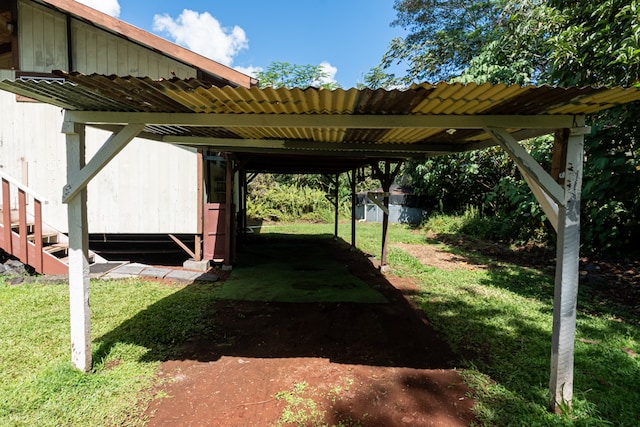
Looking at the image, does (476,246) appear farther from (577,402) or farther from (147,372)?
(147,372)

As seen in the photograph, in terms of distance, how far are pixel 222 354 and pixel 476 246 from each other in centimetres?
835

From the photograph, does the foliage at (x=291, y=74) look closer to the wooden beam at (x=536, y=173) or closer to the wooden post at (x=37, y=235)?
the wooden post at (x=37, y=235)

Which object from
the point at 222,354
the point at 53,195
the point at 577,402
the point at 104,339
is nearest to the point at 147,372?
the point at 222,354

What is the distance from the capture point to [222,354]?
10.8 ft

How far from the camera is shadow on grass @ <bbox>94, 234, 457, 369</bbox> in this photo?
3316 millimetres

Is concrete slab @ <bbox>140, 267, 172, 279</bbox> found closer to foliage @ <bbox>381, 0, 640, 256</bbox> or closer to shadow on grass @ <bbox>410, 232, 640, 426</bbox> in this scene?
shadow on grass @ <bbox>410, 232, 640, 426</bbox>

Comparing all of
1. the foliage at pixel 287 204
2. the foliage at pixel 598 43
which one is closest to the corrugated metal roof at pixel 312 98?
the foliage at pixel 598 43

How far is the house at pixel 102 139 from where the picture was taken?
19.0 feet

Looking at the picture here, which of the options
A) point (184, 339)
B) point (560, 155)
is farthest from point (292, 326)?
point (560, 155)

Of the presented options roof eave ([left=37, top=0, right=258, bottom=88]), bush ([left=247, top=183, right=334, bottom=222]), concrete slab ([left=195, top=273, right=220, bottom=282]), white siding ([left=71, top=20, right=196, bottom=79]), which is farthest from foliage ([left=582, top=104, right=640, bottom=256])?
bush ([left=247, top=183, right=334, bottom=222])

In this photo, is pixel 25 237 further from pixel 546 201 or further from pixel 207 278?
pixel 546 201

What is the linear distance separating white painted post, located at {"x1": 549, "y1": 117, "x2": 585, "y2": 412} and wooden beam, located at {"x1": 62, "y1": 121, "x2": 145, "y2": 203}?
3.28m

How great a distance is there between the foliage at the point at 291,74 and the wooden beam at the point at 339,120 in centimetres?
1777

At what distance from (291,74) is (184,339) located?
1882 centimetres
